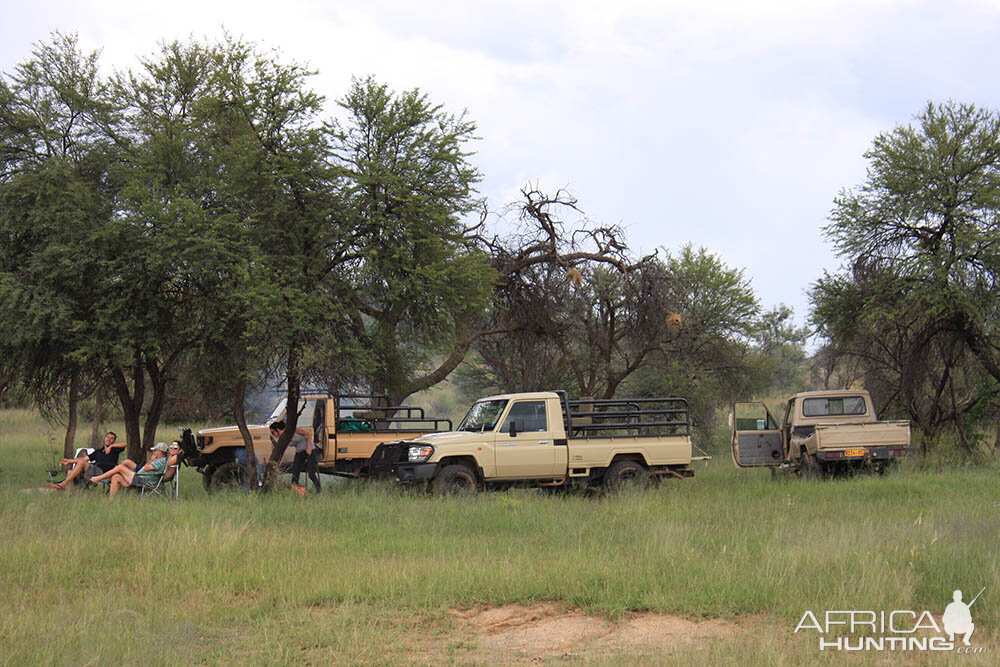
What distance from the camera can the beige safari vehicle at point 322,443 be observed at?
18.2 metres

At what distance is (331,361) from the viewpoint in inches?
650

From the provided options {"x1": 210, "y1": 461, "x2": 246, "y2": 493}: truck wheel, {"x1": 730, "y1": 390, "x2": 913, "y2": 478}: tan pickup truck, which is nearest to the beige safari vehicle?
{"x1": 210, "y1": 461, "x2": 246, "y2": 493}: truck wheel

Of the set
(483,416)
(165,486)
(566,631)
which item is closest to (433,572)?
(566,631)

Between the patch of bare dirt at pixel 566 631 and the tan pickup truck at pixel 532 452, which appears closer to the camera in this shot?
the patch of bare dirt at pixel 566 631

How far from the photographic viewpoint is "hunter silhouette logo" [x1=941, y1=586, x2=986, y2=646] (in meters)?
6.95

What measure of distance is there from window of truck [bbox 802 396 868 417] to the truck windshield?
7505mm

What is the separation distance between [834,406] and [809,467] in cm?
211

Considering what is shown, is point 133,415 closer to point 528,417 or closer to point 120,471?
point 120,471

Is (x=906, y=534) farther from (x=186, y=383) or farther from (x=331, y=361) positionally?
(x=186, y=383)

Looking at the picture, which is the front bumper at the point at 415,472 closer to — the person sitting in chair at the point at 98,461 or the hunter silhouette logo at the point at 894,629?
→ the person sitting in chair at the point at 98,461

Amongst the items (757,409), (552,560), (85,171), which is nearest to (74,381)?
(85,171)

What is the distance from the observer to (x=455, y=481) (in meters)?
15.7

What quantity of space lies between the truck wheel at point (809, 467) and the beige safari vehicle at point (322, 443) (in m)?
7.50

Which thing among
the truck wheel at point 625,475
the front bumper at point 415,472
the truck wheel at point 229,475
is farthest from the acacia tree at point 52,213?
the truck wheel at point 625,475
